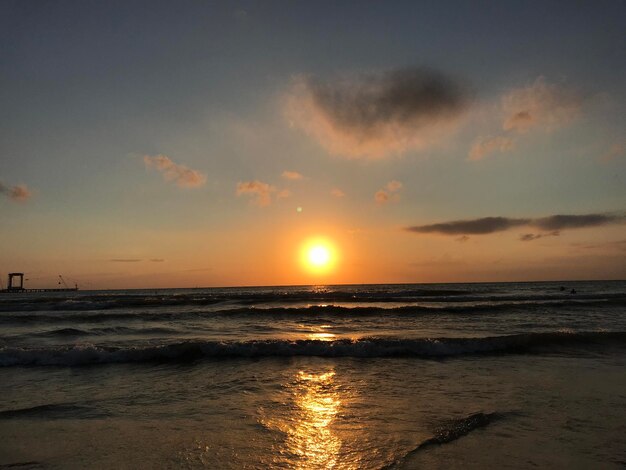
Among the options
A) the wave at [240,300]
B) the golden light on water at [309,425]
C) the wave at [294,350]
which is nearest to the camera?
the golden light on water at [309,425]

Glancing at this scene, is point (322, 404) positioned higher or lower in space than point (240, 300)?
higher

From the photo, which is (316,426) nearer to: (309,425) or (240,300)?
(309,425)

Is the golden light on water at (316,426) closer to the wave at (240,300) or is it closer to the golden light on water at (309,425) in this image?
the golden light on water at (309,425)

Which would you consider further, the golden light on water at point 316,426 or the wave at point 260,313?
the wave at point 260,313

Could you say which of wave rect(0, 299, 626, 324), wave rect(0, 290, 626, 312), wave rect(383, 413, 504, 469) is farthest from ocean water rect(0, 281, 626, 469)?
wave rect(0, 290, 626, 312)

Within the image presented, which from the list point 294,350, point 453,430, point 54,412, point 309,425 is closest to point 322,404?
point 309,425

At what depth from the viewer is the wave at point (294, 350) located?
11750 millimetres

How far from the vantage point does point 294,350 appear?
12.8 metres

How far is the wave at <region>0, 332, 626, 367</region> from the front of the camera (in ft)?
38.5

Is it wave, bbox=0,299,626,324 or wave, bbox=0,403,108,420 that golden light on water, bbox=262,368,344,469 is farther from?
wave, bbox=0,299,626,324

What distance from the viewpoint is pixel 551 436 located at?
18.6 ft

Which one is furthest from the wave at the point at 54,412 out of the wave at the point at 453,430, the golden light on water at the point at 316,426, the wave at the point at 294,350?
the wave at the point at 453,430

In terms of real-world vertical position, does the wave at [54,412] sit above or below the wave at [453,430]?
below

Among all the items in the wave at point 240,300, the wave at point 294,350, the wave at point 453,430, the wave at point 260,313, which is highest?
the wave at point 453,430
